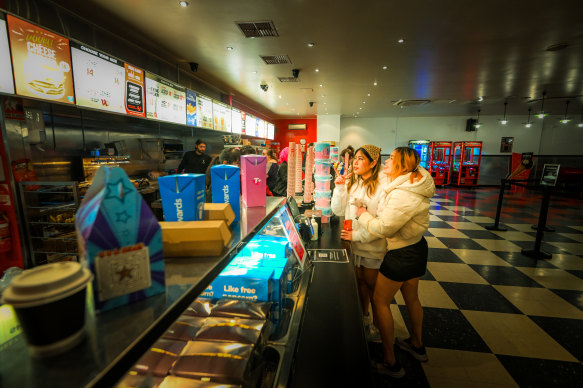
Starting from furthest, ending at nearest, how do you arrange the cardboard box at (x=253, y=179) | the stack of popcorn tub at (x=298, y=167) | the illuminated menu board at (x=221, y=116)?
the illuminated menu board at (x=221, y=116) → the stack of popcorn tub at (x=298, y=167) → the cardboard box at (x=253, y=179)

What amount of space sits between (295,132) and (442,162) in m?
8.00

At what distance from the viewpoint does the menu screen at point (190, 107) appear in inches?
223

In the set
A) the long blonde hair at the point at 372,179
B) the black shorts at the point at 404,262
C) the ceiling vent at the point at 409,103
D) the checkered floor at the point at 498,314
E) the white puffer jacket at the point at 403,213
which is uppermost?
the ceiling vent at the point at 409,103

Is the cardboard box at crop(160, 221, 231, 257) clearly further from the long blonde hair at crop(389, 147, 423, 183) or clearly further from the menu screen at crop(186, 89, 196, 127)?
the menu screen at crop(186, 89, 196, 127)

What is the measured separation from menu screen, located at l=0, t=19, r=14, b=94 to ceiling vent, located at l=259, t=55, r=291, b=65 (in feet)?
11.8

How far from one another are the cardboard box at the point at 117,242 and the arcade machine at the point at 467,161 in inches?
594

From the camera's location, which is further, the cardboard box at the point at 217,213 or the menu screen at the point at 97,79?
the menu screen at the point at 97,79

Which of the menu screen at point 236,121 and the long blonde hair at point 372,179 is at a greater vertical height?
the menu screen at point 236,121

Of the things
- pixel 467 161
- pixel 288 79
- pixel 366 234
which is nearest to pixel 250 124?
pixel 288 79

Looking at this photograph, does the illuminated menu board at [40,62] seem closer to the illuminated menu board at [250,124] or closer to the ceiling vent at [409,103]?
the illuminated menu board at [250,124]

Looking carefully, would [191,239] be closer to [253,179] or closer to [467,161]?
[253,179]

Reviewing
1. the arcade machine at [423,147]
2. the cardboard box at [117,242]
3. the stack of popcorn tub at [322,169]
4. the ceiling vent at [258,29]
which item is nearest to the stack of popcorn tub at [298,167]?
the stack of popcorn tub at [322,169]

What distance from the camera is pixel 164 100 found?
4.89 meters

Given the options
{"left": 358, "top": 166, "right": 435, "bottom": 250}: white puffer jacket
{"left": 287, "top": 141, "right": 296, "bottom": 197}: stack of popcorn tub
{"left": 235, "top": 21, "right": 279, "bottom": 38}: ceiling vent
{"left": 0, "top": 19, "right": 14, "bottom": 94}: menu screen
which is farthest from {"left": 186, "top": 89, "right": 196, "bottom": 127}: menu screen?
{"left": 358, "top": 166, "right": 435, "bottom": 250}: white puffer jacket
